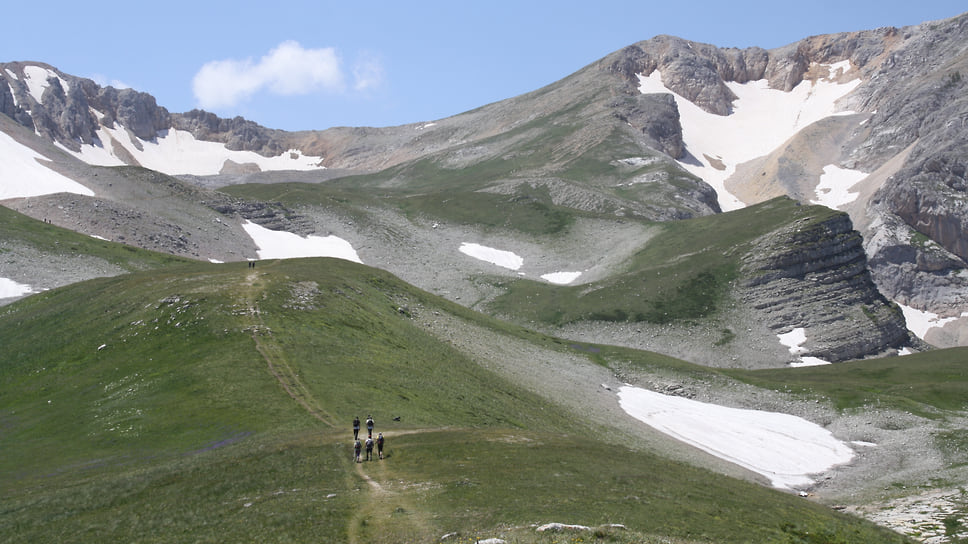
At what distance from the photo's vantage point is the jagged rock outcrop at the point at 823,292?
113 metres

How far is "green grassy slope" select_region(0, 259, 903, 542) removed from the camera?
24.2 meters

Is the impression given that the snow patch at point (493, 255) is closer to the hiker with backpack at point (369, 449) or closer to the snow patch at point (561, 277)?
the snow patch at point (561, 277)

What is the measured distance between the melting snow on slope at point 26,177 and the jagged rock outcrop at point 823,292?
123 m

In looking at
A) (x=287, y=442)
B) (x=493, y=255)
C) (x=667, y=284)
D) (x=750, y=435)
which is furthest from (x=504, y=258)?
(x=287, y=442)

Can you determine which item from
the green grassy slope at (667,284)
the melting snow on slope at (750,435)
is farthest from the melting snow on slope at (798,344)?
the melting snow on slope at (750,435)

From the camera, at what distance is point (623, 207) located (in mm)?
186125

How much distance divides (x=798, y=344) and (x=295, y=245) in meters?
98.2

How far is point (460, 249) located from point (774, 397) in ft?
288

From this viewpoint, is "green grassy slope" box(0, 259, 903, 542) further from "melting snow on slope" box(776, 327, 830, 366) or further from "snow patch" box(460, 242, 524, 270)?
"snow patch" box(460, 242, 524, 270)

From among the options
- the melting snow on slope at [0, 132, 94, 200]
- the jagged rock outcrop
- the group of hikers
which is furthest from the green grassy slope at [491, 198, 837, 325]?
the group of hikers

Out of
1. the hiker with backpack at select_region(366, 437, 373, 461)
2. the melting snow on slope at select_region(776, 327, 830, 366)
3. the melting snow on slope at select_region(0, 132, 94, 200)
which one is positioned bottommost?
the hiker with backpack at select_region(366, 437, 373, 461)

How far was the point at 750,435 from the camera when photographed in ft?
230

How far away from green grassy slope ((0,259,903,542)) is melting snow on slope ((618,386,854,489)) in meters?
16.8

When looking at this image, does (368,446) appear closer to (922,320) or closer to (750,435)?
(750,435)
